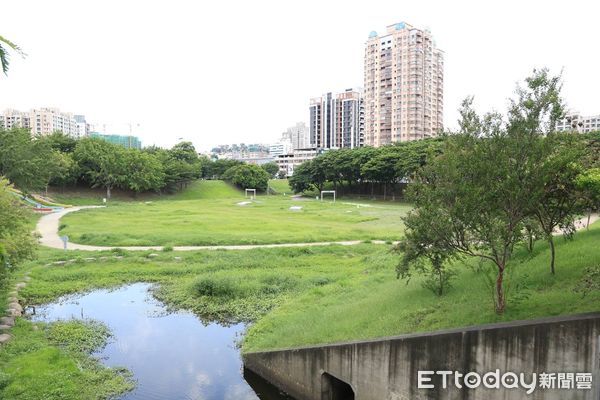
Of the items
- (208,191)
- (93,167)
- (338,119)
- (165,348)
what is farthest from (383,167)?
(338,119)

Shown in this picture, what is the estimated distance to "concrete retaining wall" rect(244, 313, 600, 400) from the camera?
855cm

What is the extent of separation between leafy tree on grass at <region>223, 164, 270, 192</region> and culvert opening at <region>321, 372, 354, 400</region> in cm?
8843

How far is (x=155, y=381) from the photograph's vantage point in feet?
43.3

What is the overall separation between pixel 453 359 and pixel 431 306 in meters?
3.47

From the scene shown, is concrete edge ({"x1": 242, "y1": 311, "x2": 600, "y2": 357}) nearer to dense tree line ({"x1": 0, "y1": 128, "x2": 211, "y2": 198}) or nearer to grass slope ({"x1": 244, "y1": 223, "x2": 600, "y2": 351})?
grass slope ({"x1": 244, "y1": 223, "x2": 600, "y2": 351})

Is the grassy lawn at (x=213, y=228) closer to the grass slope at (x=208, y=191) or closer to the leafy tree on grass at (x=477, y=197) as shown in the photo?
the leafy tree on grass at (x=477, y=197)

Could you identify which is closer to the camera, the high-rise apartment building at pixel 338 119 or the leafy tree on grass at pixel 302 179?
the leafy tree on grass at pixel 302 179

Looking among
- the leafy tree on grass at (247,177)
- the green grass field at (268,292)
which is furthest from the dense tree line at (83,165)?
the green grass field at (268,292)

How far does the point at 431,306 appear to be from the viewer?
13164 millimetres

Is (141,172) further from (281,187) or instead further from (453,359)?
(453,359)

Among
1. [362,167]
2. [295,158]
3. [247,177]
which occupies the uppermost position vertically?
[295,158]

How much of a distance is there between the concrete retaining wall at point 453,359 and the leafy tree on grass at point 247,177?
8807cm

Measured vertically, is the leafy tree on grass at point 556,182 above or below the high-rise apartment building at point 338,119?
below

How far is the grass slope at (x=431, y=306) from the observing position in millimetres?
11094
